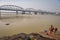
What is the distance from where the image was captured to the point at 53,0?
168cm

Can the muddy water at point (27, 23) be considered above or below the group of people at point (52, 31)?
above

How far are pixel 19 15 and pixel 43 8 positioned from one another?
0.37 meters

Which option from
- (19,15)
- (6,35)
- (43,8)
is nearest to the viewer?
(6,35)

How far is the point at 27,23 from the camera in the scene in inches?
60.1

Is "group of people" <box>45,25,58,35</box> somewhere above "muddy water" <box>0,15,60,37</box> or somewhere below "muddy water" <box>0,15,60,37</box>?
below

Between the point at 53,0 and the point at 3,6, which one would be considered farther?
the point at 53,0

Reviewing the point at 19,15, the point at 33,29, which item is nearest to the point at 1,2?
the point at 19,15

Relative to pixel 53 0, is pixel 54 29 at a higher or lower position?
lower

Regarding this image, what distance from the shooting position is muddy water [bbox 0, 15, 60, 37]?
1445 mm

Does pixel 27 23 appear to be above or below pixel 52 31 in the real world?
above

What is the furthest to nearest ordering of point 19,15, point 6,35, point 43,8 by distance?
point 43,8, point 19,15, point 6,35

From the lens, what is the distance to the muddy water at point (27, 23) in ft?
4.74

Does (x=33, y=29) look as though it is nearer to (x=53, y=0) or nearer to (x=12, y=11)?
(x=12, y=11)

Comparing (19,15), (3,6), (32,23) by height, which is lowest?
(32,23)
